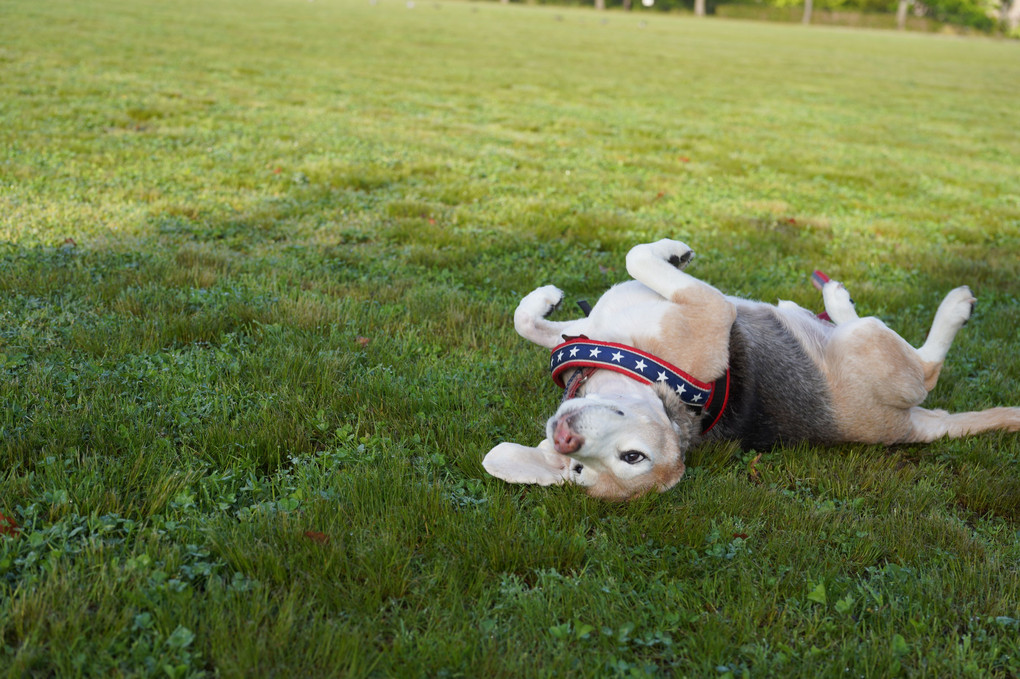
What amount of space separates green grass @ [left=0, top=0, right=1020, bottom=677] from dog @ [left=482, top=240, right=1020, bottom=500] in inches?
5.9

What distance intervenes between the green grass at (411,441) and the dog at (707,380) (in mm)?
151

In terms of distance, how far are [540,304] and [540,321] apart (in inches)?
4.2

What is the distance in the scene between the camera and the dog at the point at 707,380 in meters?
3.36

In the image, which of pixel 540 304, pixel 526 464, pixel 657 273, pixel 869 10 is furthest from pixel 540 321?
pixel 869 10

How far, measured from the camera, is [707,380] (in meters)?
3.74

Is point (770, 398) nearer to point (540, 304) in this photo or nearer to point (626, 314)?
point (626, 314)

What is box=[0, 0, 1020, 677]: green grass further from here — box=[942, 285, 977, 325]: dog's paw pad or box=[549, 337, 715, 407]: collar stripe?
box=[942, 285, 977, 325]: dog's paw pad


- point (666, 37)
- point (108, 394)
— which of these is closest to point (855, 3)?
point (666, 37)

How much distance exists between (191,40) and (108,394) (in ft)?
81.8

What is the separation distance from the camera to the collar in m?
3.60

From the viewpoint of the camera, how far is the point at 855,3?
103 metres

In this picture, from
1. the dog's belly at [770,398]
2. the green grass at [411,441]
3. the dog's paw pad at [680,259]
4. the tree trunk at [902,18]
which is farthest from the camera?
the tree trunk at [902,18]

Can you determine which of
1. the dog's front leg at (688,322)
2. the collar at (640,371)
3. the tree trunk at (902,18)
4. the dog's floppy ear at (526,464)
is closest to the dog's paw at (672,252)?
the dog's front leg at (688,322)

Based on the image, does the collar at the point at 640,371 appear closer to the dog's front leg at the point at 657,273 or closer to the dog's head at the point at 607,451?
the dog's head at the point at 607,451
